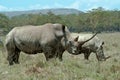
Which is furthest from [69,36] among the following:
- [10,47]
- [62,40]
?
[10,47]

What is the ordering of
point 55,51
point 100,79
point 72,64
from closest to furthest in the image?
point 100,79 → point 72,64 → point 55,51

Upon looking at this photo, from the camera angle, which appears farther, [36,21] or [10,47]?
[36,21]

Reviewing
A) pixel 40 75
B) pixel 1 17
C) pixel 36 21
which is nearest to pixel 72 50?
pixel 40 75

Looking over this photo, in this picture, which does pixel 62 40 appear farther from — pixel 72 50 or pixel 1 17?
pixel 1 17

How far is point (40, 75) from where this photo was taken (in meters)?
10.0

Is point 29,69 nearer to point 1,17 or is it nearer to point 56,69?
point 56,69

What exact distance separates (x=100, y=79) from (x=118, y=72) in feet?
3.13

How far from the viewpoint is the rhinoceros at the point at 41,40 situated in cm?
1365

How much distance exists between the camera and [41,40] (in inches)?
540

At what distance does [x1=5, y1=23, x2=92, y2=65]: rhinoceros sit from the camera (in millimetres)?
13655

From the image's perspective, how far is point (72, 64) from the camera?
1166 cm

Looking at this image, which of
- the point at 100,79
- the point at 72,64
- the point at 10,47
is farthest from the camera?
the point at 10,47

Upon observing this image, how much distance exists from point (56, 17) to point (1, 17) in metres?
16.6

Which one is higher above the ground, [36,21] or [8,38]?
[8,38]
